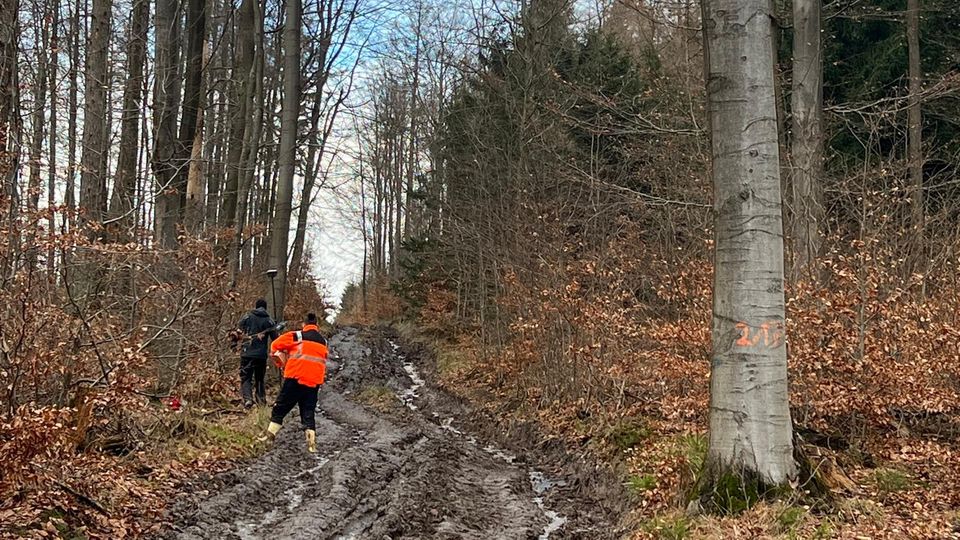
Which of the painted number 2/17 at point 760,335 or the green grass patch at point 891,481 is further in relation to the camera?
the green grass patch at point 891,481

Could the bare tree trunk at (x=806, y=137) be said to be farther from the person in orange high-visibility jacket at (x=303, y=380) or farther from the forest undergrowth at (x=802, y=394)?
the person in orange high-visibility jacket at (x=303, y=380)

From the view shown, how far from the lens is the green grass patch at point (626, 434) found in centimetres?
953

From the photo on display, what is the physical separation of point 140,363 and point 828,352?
272 inches

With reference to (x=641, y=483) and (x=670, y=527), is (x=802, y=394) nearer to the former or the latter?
(x=641, y=483)

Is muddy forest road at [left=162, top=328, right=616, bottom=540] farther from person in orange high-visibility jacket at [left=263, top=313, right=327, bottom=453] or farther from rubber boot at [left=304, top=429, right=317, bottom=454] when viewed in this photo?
person in orange high-visibility jacket at [left=263, top=313, right=327, bottom=453]

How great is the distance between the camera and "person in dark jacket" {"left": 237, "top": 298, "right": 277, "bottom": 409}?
12.5 metres

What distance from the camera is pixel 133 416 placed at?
8594 millimetres

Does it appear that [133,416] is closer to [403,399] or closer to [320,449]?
[320,449]

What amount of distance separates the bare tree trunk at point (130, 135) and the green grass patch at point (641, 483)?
7.34m

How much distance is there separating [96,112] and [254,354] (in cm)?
438

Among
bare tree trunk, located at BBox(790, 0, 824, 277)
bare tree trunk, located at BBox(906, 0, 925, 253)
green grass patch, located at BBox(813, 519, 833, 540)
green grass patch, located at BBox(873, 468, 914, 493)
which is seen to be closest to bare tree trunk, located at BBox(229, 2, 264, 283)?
bare tree trunk, located at BBox(790, 0, 824, 277)

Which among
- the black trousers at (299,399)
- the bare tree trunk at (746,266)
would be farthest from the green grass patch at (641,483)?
the black trousers at (299,399)

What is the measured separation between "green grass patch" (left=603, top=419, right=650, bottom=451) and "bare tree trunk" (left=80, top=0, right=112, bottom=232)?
24.5 ft

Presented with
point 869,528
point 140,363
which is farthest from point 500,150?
point 869,528
